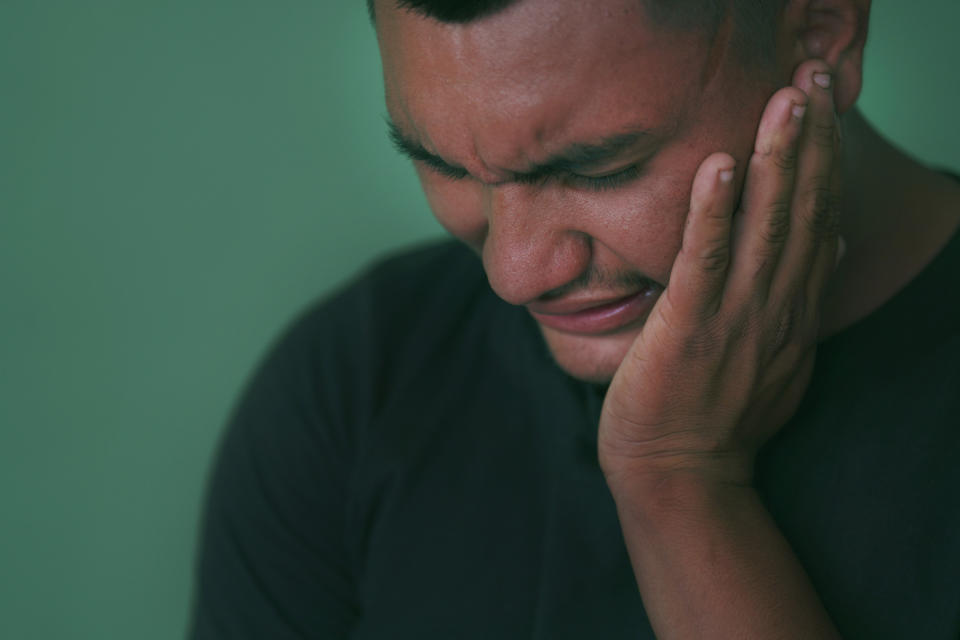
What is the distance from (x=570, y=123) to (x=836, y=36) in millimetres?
300

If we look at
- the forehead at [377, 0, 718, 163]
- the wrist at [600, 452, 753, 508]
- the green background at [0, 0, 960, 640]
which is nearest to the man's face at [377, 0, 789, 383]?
the forehead at [377, 0, 718, 163]

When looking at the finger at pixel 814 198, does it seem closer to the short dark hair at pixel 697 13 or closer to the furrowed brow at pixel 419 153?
the short dark hair at pixel 697 13

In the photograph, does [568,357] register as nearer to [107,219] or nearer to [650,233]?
[650,233]

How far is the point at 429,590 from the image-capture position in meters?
1.15

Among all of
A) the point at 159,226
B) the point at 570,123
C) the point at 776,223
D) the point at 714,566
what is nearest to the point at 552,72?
the point at 570,123

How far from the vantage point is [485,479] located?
117 cm

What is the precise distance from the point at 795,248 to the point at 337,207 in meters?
0.96

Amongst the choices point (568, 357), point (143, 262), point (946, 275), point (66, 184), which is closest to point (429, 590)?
point (568, 357)

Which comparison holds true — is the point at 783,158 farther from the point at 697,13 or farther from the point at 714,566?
the point at 714,566

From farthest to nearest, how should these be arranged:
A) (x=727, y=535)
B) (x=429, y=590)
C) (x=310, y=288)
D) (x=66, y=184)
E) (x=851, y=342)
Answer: (x=310, y=288) < (x=66, y=184) < (x=429, y=590) < (x=851, y=342) < (x=727, y=535)

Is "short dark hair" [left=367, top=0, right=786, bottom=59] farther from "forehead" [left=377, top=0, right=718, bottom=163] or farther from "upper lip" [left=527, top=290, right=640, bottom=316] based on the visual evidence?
"upper lip" [left=527, top=290, right=640, bottom=316]

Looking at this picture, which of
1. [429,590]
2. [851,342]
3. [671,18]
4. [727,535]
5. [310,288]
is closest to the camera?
[671,18]

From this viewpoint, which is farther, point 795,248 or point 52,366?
point 52,366

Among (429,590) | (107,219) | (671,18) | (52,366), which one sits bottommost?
(429,590)
